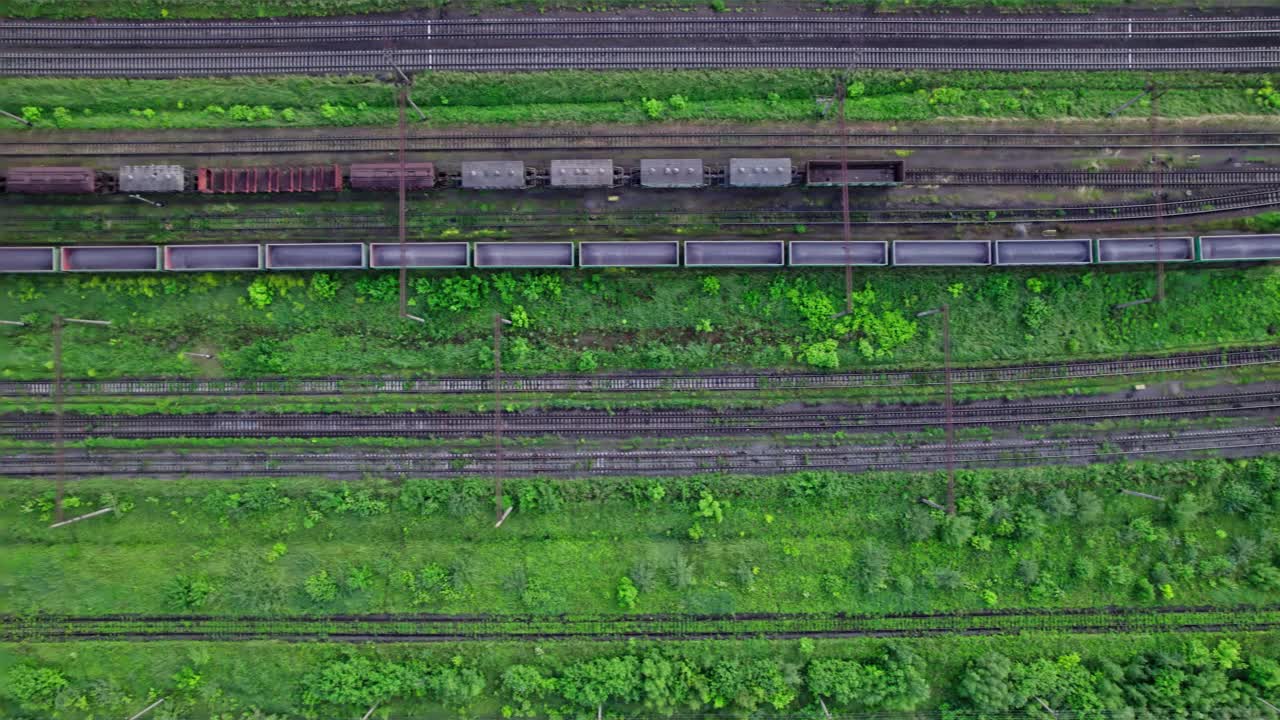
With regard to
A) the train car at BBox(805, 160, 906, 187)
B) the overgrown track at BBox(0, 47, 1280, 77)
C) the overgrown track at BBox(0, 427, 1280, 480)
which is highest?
the overgrown track at BBox(0, 47, 1280, 77)

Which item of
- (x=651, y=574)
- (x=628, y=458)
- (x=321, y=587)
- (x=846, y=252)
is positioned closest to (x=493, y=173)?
(x=628, y=458)

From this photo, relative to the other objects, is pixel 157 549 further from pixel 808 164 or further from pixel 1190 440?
pixel 1190 440

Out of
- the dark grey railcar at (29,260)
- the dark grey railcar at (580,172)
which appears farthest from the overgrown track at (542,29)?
the dark grey railcar at (29,260)

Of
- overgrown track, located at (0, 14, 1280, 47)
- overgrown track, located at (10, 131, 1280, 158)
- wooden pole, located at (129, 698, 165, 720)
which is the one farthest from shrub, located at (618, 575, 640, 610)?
overgrown track, located at (0, 14, 1280, 47)

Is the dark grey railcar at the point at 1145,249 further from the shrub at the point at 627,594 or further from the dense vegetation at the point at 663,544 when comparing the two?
the shrub at the point at 627,594

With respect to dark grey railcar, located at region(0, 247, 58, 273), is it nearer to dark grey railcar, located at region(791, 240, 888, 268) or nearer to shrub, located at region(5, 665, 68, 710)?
shrub, located at region(5, 665, 68, 710)

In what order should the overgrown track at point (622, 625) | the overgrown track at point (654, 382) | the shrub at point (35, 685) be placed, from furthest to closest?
the overgrown track at point (654, 382)
the overgrown track at point (622, 625)
the shrub at point (35, 685)
